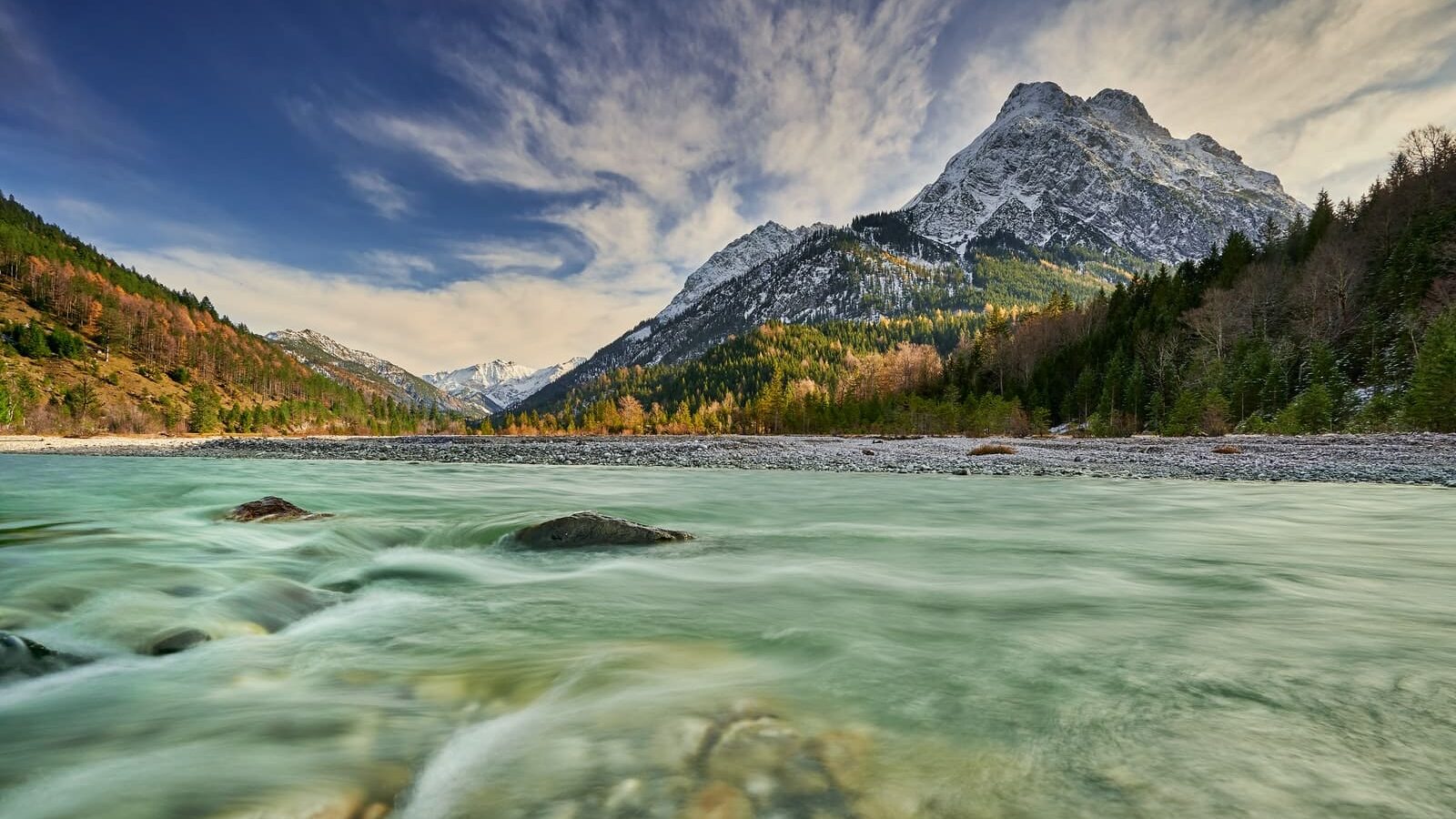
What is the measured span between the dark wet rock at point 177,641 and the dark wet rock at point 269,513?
7324mm

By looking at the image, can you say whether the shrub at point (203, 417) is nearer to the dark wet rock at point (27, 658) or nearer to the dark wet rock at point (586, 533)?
the dark wet rock at point (586, 533)

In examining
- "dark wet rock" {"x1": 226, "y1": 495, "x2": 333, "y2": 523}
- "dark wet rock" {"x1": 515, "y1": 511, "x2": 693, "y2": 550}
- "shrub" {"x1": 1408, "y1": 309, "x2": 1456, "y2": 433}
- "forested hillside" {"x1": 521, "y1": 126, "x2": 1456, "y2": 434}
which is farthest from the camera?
"forested hillside" {"x1": 521, "y1": 126, "x2": 1456, "y2": 434}

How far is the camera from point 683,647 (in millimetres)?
5180

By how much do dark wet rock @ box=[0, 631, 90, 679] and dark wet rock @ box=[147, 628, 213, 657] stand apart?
1.33 feet

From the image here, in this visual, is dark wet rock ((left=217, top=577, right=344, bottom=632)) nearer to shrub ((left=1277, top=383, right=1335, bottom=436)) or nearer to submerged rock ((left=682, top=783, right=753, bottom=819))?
submerged rock ((left=682, top=783, right=753, bottom=819))

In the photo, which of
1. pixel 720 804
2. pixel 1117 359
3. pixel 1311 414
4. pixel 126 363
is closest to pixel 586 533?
pixel 720 804

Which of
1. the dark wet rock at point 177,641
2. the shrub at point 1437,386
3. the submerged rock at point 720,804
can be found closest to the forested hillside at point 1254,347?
the shrub at point 1437,386

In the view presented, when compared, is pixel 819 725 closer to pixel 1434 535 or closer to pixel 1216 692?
pixel 1216 692

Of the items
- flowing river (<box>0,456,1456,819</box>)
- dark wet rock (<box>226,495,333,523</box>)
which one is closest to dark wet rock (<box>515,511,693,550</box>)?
flowing river (<box>0,456,1456,819</box>)

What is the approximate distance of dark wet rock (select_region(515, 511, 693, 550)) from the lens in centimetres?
956

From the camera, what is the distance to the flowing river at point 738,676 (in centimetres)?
271

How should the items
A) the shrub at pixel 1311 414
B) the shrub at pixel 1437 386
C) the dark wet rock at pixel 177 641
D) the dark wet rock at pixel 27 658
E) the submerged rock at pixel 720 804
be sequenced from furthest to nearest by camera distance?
the shrub at pixel 1311 414
the shrub at pixel 1437 386
the dark wet rock at pixel 177 641
the dark wet rock at pixel 27 658
the submerged rock at pixel 720 804

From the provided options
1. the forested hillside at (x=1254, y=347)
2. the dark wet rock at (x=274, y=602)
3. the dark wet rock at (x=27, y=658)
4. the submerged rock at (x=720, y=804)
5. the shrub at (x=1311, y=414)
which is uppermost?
the forested hillside at (x=1254, y=347)

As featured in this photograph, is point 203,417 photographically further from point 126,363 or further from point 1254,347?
point 1254,347
